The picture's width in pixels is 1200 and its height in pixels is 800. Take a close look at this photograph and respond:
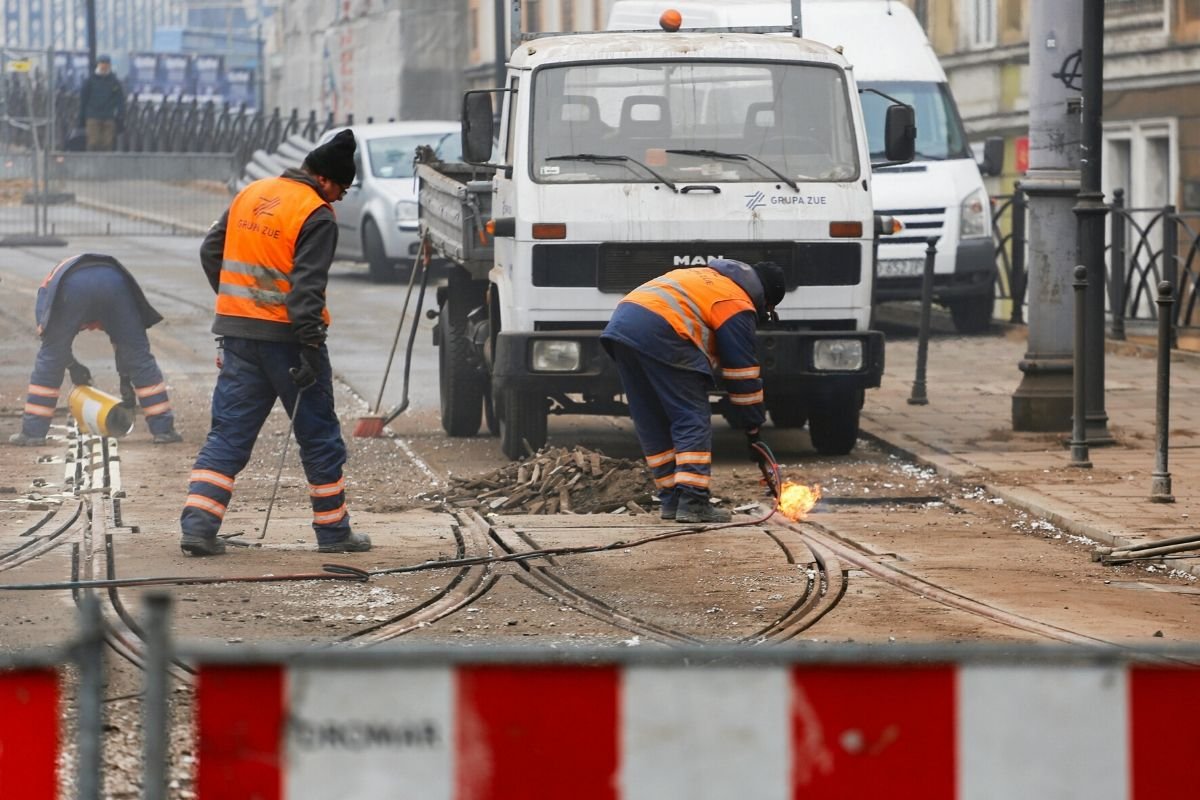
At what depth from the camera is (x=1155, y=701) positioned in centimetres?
314

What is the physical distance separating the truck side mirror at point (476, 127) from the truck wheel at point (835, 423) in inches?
93.0

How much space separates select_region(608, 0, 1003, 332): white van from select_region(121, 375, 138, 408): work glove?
5.97 m

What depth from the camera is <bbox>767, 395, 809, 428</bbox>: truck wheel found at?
41.7 ft

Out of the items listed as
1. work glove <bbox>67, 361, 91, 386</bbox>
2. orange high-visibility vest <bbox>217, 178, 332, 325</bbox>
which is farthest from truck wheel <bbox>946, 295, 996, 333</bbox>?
orange high-visibility vest <bbox>217, 178, 332, 325</bbox>

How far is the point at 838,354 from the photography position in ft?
37.9

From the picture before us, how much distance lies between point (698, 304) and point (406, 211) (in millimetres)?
13352

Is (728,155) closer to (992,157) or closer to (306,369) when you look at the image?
(306,369)

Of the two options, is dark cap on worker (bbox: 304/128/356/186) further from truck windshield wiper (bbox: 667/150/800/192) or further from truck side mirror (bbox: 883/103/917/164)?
truck side mirror (bbox: 883/103/917/164)

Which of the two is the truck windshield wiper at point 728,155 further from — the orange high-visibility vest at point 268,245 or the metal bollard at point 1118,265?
the metal bollard at point 1118,265

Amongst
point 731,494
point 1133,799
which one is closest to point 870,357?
point 731,494

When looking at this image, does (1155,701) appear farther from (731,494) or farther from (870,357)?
(870,357)

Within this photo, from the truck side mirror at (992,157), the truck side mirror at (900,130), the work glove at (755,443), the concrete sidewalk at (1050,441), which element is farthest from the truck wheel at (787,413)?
the truck side mirror at (992,157)

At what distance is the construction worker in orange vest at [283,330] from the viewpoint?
28.3ft

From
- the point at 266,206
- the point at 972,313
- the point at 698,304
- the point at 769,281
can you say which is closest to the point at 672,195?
the point at 769,281
